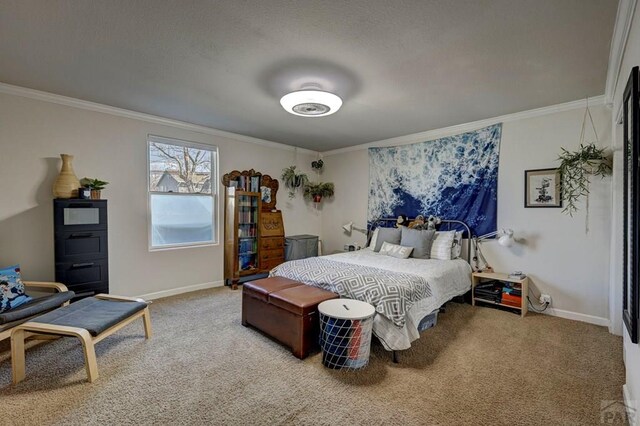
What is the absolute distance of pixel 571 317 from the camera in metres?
3.43

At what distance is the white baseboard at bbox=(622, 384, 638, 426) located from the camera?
1658 mm

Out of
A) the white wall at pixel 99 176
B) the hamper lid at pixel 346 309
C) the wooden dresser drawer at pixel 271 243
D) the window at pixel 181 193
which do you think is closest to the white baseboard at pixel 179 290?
the white wall at pixel 99 176

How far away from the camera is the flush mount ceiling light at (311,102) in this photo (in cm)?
272

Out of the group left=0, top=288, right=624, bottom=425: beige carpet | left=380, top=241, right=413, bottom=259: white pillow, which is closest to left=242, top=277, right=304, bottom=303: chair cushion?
left=0, top=288, right=624, bottom=425: beige carpet

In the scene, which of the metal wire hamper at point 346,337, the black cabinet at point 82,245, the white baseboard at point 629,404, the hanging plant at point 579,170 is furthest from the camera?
the hanging plant at point 579,170

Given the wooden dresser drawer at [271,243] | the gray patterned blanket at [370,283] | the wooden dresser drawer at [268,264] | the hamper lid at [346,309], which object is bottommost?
the wooden dresser drawer at [268,264]

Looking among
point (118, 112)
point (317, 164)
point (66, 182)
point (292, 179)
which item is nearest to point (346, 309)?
point (66, 182)

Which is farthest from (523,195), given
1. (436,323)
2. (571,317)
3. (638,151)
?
(638,151)

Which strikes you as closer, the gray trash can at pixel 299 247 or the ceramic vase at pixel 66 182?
the ceramic vase at pixel 66 182

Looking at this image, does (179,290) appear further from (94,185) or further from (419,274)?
(419,274)

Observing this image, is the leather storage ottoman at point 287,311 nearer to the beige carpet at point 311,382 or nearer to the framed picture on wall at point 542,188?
the beige carpet at point 311,382

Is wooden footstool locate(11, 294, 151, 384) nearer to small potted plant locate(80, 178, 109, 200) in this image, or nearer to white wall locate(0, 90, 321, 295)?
white wall locate(0, 90, 321, 295)

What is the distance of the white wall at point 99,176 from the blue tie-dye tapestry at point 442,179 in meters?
2.48

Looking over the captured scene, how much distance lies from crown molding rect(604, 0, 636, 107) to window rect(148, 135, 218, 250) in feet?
15.1
